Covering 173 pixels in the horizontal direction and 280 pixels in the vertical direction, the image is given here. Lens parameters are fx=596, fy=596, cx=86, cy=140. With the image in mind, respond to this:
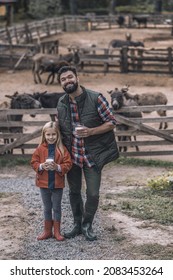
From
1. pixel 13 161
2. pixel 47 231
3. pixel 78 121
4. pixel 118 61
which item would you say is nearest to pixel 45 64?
pixel 118 61

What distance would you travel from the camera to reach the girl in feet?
21.4

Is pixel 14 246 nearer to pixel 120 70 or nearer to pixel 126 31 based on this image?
pixel 120 70

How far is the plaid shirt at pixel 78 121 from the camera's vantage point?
6461 millimetres

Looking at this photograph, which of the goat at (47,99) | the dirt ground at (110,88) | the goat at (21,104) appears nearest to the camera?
the dirt ground at (110,88)

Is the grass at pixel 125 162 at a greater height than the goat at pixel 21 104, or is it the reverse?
the goat at pixel 21 104

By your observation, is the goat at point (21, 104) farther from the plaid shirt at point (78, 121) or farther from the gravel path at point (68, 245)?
the plaid shirt at point (78, 121)

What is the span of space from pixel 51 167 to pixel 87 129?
23.3 inches

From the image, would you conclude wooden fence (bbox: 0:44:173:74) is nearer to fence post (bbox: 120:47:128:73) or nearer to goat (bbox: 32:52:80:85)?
fence post (bbox: 120:47:128:73)

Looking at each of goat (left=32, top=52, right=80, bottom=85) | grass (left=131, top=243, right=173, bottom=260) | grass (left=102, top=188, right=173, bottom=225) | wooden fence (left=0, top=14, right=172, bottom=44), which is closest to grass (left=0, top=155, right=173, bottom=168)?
grass (left=102, top=188, right=173, bottom=225)

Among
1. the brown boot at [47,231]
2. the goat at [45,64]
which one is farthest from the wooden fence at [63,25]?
the brown boot at [47,231]

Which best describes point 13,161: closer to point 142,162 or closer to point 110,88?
point 142,162
